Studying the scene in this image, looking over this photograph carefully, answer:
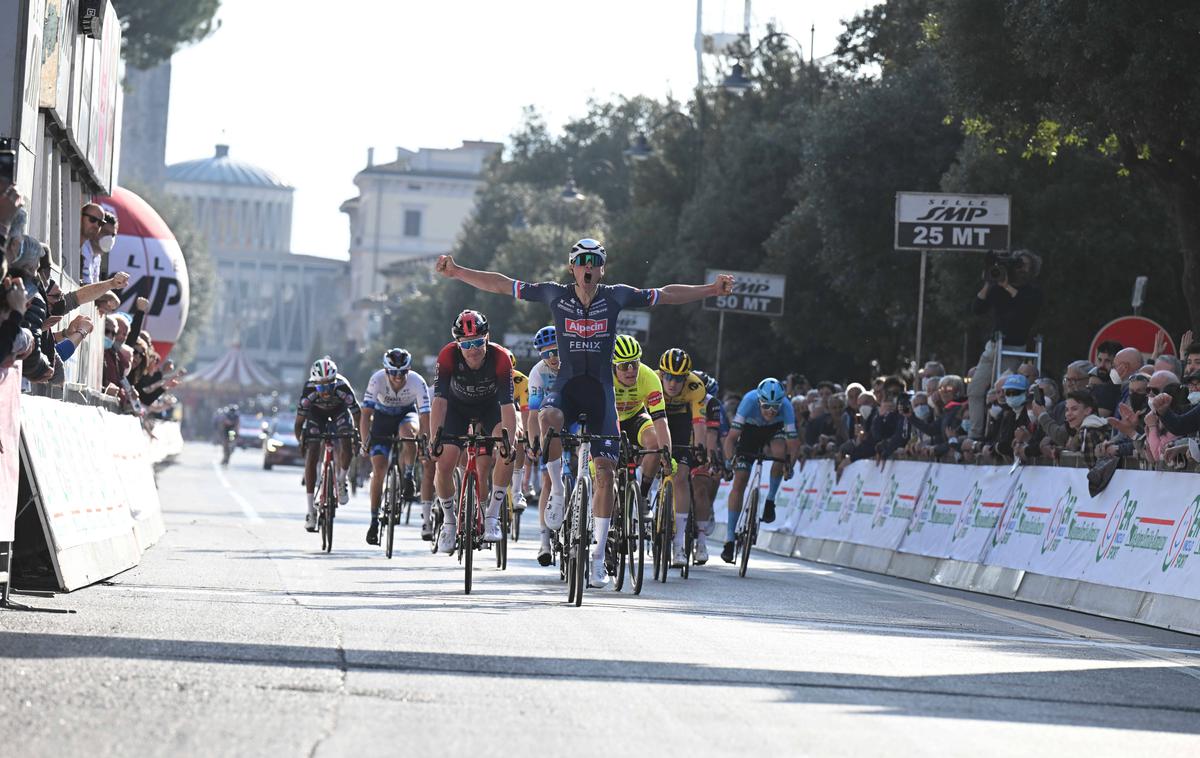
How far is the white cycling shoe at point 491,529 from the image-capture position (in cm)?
1606

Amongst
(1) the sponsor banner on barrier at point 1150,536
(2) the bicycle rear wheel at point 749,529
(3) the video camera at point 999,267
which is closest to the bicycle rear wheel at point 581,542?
(1) the sponsor banner on barrier at point 1150,536

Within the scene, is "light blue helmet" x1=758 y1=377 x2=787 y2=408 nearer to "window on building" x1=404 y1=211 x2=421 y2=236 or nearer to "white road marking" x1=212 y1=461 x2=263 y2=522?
"white road marking" x1=212 y1=461 x2=263 y2=522

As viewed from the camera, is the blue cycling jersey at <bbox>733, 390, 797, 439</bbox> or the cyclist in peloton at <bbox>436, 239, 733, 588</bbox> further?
the blue cycling jersey at <bbox>733, 390, 797, 439</bbox>

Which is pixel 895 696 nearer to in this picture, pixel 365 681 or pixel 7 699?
pixel 365 681

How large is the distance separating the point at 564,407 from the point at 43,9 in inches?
261

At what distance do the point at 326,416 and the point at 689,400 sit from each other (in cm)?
426

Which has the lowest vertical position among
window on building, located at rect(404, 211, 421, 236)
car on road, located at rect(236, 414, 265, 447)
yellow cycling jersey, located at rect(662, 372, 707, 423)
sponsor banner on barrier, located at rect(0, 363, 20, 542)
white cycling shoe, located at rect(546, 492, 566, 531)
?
car on road, located at rect(236, 414, 265, 447)

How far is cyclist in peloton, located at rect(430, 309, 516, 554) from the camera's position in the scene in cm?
1642

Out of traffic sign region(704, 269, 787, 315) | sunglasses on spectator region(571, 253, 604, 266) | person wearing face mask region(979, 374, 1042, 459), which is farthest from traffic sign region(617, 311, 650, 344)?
sunglasses on spectator region(571, 253, 604, 266)

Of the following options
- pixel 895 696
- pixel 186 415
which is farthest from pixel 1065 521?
pixel 186 415

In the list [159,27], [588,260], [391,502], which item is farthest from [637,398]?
[159,27]

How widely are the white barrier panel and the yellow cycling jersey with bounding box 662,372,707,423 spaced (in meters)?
4.35

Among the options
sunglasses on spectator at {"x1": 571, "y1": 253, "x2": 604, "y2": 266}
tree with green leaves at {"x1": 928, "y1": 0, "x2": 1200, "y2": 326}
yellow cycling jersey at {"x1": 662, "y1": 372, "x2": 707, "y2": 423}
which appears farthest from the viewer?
tree with green leaves at {"x1": 928, "y1": 0, "x2": 1200, "y2": 326}

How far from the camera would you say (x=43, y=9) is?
18.6m
